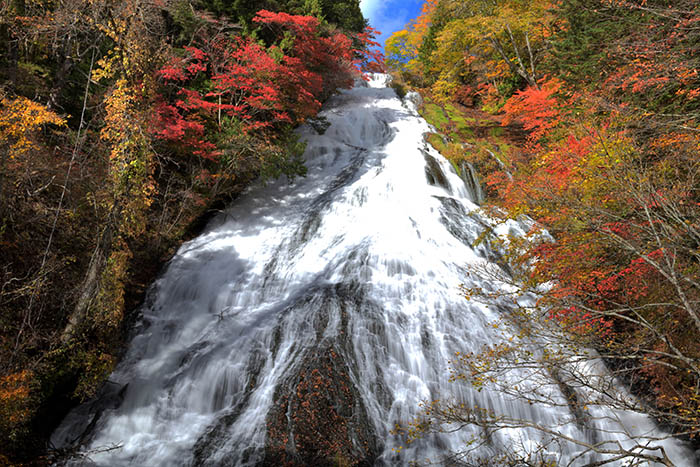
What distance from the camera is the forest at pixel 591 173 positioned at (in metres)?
4.31

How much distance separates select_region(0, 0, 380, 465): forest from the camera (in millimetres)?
5855

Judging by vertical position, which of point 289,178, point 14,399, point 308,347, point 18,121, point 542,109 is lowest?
point 308,347

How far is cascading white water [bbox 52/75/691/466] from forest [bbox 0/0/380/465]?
750 millimetres

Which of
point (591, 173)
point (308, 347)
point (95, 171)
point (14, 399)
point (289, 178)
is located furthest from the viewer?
point (289, 178)

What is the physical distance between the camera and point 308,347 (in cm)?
648

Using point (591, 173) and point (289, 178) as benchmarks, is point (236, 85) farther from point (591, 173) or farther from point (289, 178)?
point (591, 173)

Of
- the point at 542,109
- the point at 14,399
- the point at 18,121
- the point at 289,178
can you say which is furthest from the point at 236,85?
the point at 542,109

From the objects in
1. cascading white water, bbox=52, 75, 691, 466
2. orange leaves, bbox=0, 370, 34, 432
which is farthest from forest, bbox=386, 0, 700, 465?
orange leaves, bbox=0, 370, 34, 432

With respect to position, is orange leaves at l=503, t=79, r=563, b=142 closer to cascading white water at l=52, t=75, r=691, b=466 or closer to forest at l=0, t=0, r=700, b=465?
forest at l=0, t=0, r=700, b=465

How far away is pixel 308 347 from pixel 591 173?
6.01 meters

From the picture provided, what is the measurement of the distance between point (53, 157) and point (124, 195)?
2634mm

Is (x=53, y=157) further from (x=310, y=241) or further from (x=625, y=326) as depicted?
(x=625, y=326)

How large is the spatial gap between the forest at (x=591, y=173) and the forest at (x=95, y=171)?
5.90 m

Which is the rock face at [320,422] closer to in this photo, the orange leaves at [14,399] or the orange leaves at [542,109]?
the orange leaves at [14,399]
